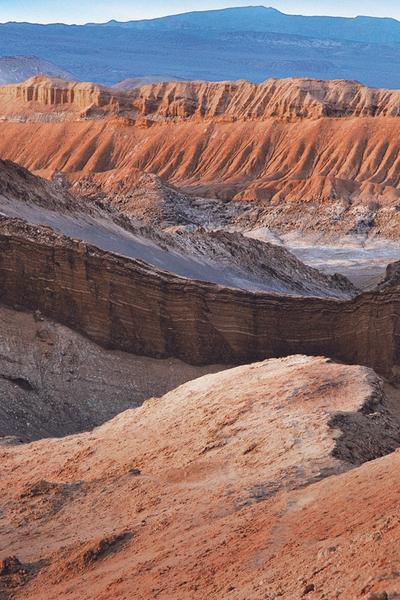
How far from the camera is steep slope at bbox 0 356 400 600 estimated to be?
1054cm

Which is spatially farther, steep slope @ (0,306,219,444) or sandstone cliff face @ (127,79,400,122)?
sandstone cliff face @ (127,79,400,122)

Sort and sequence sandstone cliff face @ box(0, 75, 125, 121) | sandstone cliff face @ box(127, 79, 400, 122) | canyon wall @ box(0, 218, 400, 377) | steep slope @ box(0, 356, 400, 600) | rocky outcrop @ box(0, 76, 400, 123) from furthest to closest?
1. sandstone cliff face @ box(0, 75, 125, 121)
2. rocky outcrop @ box(0, 76, 400, 123)
3. sandstone cliff face @ box(127, 79, 400, 122)
4. canyon wall @ box(0, 218, 400, 377)
5. steep slope @ box(0, 356, 400, 600)

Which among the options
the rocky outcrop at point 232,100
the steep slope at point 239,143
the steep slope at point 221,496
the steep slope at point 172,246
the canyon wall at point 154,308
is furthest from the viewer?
the rocky outcrop at point 232,100

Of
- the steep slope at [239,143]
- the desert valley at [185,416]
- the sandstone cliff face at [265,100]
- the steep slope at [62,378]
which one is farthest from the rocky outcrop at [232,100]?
the steep slope at [62,378]

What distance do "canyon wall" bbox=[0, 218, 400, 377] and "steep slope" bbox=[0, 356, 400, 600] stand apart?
642 centimetres

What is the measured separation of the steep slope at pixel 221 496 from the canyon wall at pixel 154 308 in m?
6.42

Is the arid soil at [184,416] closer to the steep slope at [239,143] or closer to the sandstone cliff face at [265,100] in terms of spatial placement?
the steep slope at [239,143]

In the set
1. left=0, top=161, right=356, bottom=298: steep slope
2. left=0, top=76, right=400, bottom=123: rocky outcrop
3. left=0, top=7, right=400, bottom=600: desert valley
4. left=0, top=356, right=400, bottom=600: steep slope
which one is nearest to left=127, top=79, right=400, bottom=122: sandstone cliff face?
left=0, top=76, right=400, bottom=123: rocky outcrop

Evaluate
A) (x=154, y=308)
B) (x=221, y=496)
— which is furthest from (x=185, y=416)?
(x=154, y=308)

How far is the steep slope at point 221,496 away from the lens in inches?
415

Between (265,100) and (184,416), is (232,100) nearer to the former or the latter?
(265,100)

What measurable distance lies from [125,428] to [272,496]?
5.61 meters

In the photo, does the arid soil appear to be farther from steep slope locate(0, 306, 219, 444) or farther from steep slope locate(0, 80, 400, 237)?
steep slope locate(0, 80, 400, 237)

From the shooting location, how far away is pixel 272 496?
13.4m
